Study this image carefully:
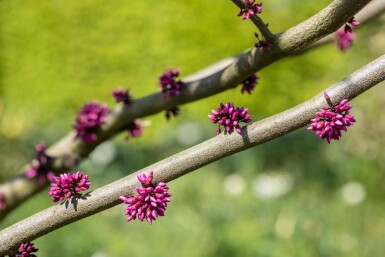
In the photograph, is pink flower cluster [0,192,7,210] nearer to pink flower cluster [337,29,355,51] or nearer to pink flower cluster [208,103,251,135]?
pink flower cluster [208,103,251,135]

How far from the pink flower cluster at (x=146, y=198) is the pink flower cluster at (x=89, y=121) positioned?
108 cm

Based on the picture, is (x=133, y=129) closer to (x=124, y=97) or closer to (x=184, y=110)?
(x=124, y=97)

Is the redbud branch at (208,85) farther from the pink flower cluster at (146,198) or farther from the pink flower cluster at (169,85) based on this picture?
the pink flower cluster at (146,198)

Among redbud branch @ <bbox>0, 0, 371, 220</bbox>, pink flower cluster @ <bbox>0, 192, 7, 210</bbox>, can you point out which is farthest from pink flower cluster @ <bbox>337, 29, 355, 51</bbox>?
pink flower cluster @ <bbox>0, 192, 7, 210</bbox>

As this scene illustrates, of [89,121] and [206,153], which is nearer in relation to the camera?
[206,153]

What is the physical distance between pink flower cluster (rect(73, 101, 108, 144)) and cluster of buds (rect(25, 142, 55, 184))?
7.6 inches

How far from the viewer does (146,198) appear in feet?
5.38

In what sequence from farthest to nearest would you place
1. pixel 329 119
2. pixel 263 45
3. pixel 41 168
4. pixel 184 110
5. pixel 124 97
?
1. pixel 184 110
2. pixel 41 168
3. pixel 124 97
4. pixel 263 45
5. pixel 329 119

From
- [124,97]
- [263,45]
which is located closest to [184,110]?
[124,97]

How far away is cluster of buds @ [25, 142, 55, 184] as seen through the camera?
2777 millimetres

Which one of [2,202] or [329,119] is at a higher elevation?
[2,202]

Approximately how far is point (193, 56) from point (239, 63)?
516cm

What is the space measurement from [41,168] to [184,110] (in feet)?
15.0

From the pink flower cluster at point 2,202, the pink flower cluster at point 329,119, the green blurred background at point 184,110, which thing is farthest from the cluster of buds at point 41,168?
the green blurred background at point 184,110
